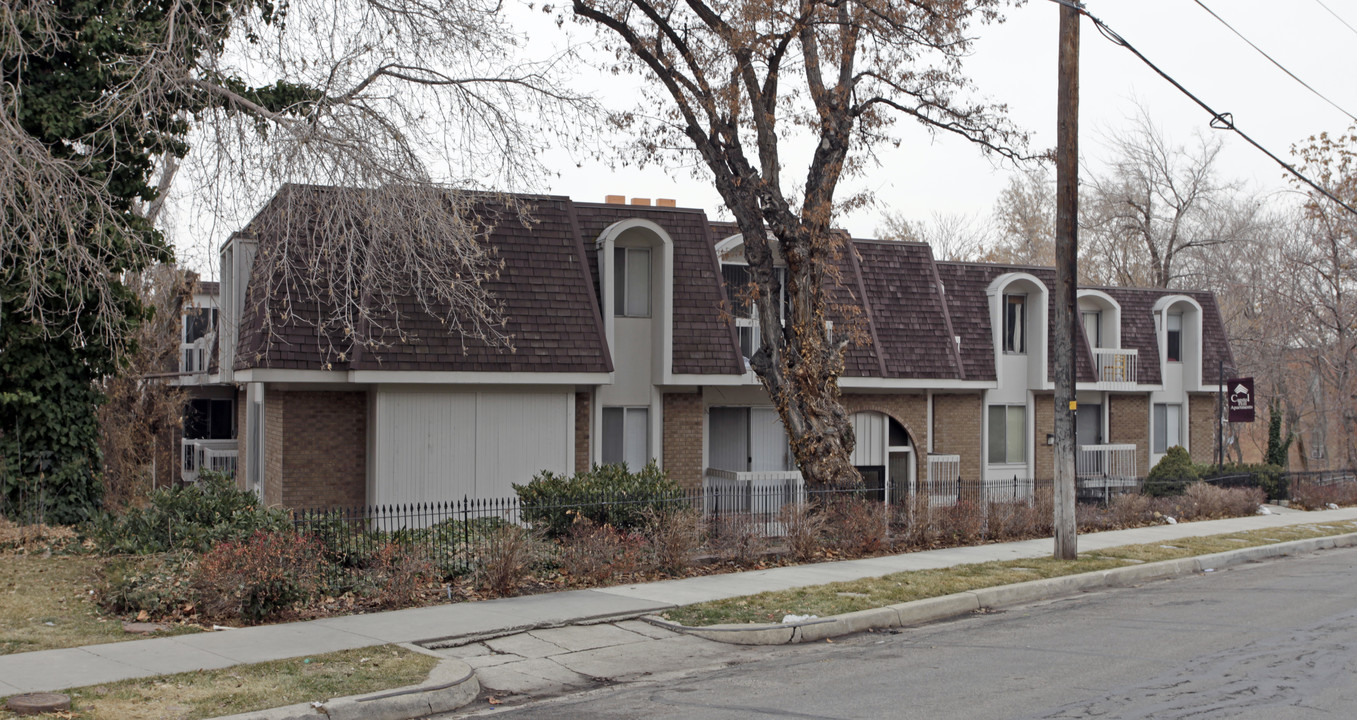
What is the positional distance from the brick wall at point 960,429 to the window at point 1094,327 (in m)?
4.93

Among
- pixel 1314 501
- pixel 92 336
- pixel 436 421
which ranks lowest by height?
pixel 1314 501

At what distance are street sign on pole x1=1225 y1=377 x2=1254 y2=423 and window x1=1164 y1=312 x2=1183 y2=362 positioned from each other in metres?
3.91

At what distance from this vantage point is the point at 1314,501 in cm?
2750

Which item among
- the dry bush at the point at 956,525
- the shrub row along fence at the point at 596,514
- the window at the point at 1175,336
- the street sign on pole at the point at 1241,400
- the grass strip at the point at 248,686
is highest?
the window at the point at 1175,336

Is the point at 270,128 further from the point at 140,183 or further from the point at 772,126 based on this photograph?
the point at 772,126

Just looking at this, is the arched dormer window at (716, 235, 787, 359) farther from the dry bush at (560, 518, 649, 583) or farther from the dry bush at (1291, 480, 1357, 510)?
the dry bush at (1291, 480, 1357, 510)

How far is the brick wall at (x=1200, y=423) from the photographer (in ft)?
104

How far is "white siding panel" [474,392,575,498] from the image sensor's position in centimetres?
1964

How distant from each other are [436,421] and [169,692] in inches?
442

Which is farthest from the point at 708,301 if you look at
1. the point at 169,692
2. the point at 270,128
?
the point at 169,692

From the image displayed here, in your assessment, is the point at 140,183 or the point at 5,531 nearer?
the point at 5,531

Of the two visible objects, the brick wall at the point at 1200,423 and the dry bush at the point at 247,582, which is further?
the brick wall at the point at 1200,423

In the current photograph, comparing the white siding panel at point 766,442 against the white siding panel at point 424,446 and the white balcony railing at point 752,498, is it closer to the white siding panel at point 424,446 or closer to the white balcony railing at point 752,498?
the white balcony railing at point 752,498

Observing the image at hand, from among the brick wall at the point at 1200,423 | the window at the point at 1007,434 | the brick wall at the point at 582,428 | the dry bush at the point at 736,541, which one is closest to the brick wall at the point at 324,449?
the brick wall at the point at 582,428
